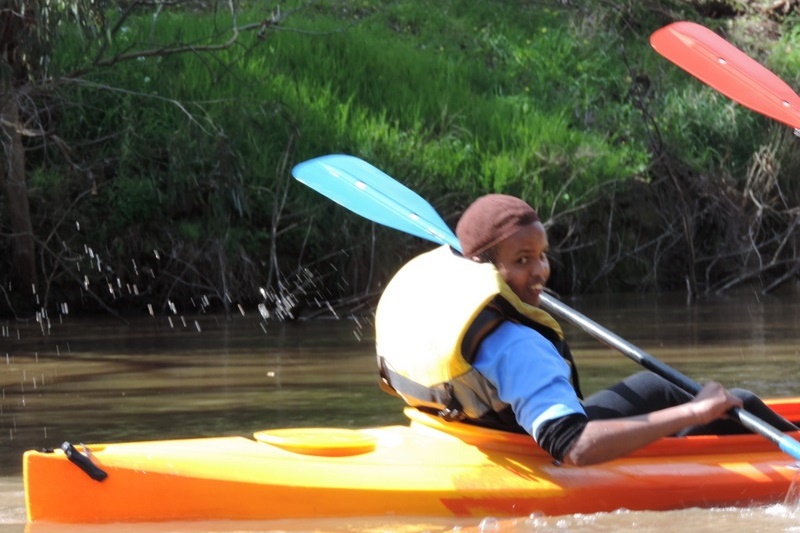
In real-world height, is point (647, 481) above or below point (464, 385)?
below

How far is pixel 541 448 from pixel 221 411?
6.81 ft

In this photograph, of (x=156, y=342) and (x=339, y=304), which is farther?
(x=339, y=304)

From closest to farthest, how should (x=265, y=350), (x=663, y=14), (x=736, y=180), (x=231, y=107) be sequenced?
(x=265, y=350)
(x=231, y=107)
(x=736, y=180)
(x=663, y=14)

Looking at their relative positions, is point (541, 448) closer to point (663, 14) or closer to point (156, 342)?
point (156, 342)

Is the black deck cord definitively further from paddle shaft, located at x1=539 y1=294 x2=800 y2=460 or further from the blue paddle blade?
the blue paddle blade

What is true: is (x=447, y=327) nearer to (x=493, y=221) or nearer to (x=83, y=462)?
(x=493, y=221)

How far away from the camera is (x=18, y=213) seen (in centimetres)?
782

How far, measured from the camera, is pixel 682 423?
10.7ft

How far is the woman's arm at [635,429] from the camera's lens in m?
3.16

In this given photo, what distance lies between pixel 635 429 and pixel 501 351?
383 mm

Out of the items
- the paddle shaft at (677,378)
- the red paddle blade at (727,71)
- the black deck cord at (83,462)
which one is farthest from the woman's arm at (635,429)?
the red paddle blade at (727,71)

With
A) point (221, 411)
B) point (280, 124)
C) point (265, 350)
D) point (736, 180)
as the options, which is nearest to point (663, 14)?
point (736, 180)

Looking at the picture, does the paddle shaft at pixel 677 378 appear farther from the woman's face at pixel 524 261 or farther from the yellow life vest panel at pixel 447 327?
the woman's face at pixel 524 261

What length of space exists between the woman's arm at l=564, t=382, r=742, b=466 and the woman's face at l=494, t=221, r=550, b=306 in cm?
37
